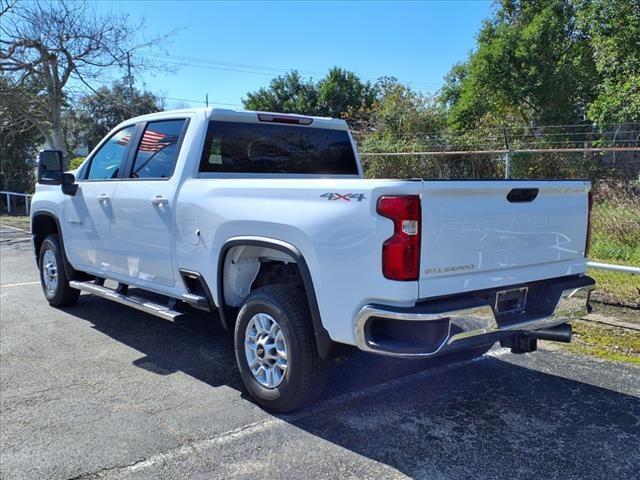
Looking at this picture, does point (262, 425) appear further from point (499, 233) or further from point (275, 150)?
point (275, 150)

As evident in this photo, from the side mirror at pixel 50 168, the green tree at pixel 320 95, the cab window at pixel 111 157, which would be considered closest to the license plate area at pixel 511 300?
the cab window at pixel 111 157

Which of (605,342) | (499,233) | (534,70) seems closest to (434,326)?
(499,233)

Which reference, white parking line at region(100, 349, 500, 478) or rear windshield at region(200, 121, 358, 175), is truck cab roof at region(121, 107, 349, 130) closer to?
rear windshield at region(200, 121, 358, 175)

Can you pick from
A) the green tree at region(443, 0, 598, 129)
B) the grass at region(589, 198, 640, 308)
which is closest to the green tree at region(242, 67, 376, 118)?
the green tree at region(443, 0, 598, 129)

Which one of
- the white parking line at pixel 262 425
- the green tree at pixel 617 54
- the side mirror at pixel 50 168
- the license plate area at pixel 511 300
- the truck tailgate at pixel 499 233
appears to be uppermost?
the green tree at pixel 617 54

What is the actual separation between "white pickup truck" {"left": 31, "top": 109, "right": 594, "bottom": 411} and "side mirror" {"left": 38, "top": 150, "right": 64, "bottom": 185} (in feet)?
1.83

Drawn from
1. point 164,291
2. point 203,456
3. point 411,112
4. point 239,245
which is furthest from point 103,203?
point 411,112

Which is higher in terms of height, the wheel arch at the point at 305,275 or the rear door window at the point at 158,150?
the rear door window at the point at 158,150

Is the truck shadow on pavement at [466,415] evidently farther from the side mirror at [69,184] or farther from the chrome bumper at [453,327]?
the side mirror at [69,184]

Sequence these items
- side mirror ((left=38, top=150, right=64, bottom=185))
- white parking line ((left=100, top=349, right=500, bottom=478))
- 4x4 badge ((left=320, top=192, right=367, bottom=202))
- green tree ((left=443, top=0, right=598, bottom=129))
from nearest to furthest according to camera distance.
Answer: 4x4 badge ((left=320, top=192, right=367, bottom=202)) → white parking line ((left=100, top=349, right=500, bottom=478)) → side mirror ((left=38, top=150, right=64, bottom=185)) → green tree ((left=443, top=0, right=598, bottom=129))

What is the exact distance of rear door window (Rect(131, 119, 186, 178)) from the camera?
4922 millimetres

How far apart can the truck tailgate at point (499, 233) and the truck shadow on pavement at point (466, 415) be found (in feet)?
3.16

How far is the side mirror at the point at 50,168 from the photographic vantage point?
600cm

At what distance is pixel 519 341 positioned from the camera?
13.2ft
